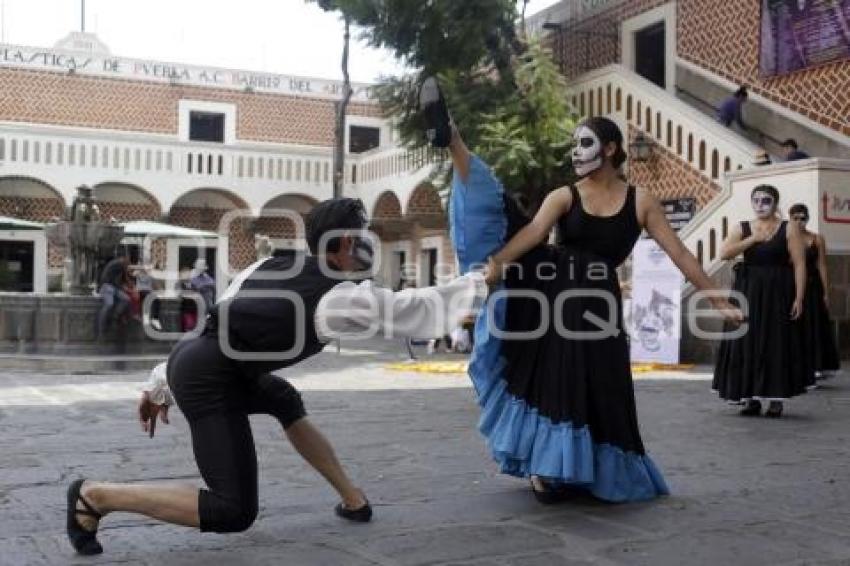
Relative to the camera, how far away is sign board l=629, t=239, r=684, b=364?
12844 millimetres

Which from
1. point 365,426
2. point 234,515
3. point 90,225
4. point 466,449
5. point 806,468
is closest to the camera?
point 234,515

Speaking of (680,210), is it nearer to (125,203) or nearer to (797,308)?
(797,308)

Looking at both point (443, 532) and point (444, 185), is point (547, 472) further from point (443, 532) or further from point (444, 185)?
point (444, 185)

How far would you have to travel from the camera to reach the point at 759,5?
53.7ft

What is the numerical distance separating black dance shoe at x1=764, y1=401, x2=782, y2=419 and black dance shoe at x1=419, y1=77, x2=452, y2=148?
4.46 metres

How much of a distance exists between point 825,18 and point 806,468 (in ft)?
38.2

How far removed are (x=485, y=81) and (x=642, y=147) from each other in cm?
279

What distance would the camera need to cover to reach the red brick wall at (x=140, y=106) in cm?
2631

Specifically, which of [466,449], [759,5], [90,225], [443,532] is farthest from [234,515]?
[759,5]

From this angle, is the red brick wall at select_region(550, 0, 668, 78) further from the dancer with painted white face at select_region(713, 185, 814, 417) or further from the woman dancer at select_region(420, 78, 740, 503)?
the woman dancer at select_region(420, 78, 740, 503)

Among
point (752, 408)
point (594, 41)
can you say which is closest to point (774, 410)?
point (752, 408)

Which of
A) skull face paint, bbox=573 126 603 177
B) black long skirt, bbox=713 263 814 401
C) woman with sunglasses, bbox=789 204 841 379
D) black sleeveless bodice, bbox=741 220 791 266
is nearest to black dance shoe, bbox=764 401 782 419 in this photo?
black long skirt, bbox=713 263 814 401

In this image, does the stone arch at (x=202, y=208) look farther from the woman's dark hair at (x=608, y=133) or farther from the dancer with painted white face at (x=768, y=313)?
the woman's dark hair at (x=608, y=133)

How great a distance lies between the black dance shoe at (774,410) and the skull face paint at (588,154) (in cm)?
372
